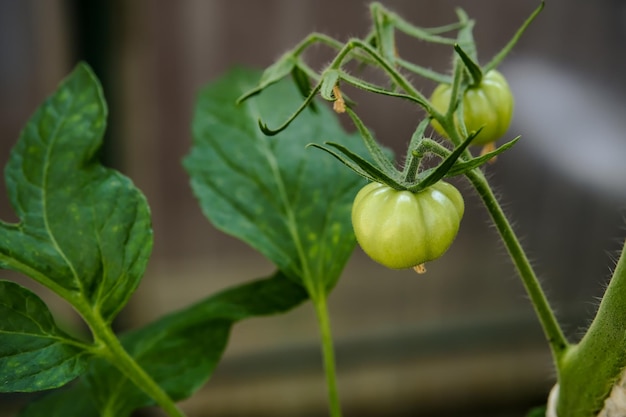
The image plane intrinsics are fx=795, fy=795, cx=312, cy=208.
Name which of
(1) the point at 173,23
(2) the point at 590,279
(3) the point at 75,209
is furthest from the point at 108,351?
(2) the point at 590,279

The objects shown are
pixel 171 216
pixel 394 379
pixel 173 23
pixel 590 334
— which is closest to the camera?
pixel 590 334

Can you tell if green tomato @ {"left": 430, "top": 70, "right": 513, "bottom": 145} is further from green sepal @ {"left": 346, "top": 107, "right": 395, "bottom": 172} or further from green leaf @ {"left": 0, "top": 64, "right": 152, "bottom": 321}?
green leaf @ {"left": 0, "top": 64, "right": 152, "bottom": 321}

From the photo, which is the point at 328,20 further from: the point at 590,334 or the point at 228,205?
the point at 590,334

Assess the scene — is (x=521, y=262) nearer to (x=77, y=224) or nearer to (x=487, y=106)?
(x=487, y=106)

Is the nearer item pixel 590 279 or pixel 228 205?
pixel 228 205

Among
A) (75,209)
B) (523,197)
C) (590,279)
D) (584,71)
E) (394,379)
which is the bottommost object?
(394,379)

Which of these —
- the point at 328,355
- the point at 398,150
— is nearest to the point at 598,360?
the point at 328,355
